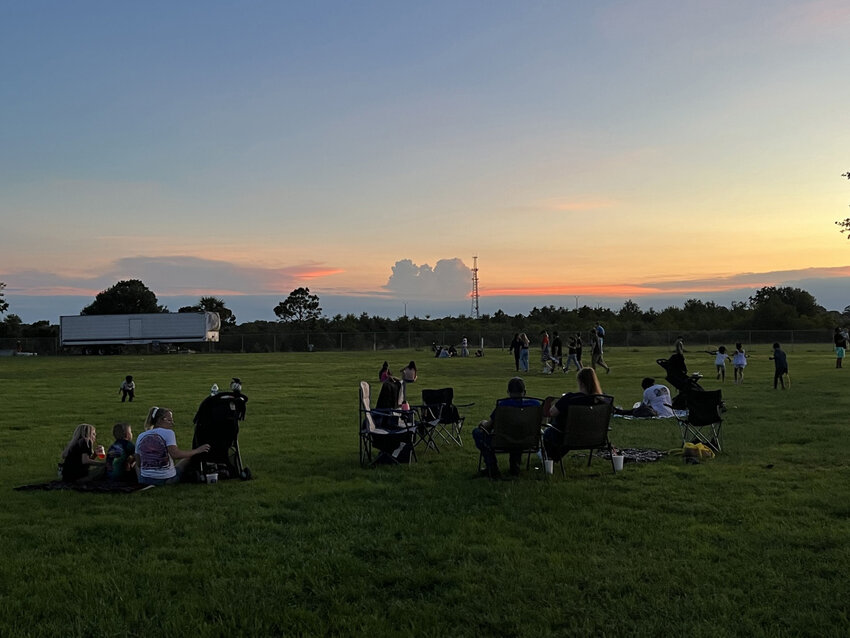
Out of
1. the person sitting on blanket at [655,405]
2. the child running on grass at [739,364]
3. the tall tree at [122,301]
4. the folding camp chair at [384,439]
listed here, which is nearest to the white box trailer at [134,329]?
the tall tree at [122,301]

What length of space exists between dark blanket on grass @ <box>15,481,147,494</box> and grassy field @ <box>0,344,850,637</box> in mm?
188

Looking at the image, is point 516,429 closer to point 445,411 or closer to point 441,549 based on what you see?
point 445,411

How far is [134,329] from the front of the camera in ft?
199

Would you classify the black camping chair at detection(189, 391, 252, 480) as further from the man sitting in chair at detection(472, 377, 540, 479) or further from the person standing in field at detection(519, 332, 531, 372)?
the person standing in field at detection(519, 332, 531, 372)

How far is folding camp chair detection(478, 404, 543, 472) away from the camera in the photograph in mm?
8273

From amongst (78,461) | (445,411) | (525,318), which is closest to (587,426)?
(445,411)

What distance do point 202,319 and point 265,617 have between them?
192 ft

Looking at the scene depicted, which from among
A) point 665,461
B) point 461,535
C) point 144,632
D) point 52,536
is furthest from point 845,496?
point 52,536

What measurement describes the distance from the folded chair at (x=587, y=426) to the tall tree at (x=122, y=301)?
3531 inches

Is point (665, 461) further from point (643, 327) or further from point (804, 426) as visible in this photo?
point (643, 327)

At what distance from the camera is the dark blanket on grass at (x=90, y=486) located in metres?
7.78

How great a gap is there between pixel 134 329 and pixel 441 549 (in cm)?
6033

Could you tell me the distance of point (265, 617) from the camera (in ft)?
14.1

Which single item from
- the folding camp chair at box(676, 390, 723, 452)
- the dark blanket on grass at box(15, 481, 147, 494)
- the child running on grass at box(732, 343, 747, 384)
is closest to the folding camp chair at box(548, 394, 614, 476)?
the folding camp chair at box(676, 390, 723, 452)
